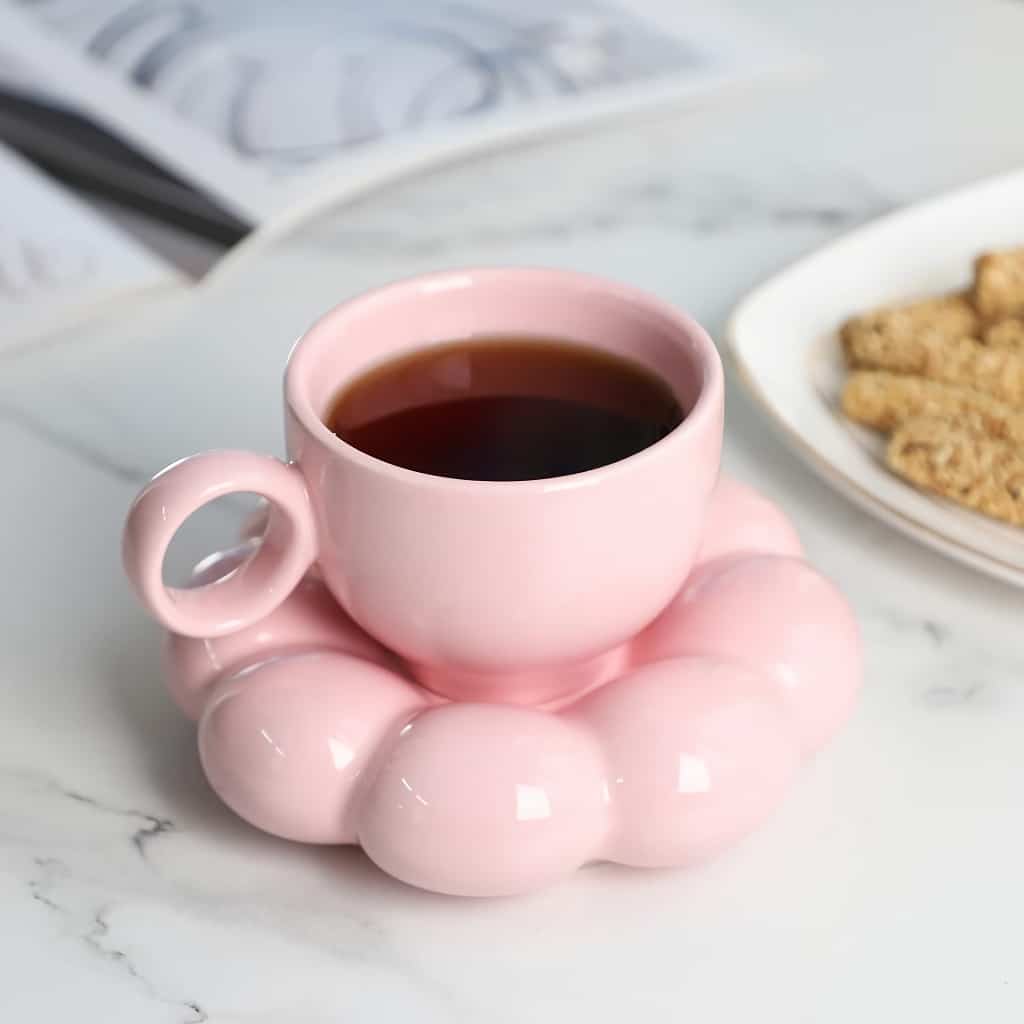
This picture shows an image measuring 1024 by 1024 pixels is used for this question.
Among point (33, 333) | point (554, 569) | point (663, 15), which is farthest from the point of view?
point (663, 15)

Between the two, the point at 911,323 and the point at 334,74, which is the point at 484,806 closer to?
the point at 911,323

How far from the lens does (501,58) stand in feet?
3.21

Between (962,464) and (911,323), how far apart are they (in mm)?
111

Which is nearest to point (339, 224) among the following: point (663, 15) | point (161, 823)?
point (663, 15)

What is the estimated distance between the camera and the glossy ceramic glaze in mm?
398

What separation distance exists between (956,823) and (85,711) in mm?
293

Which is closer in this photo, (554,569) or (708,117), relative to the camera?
(554,569)

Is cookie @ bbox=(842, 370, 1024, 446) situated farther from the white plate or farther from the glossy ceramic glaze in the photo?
the glossy ceramic glaze

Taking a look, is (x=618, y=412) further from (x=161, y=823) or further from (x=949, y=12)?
(x=949, y=12)

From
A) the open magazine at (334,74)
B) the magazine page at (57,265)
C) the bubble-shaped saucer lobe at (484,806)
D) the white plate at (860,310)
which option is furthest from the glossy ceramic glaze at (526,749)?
the open magazine at (334,74)

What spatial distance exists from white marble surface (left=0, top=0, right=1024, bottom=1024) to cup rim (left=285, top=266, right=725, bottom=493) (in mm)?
127

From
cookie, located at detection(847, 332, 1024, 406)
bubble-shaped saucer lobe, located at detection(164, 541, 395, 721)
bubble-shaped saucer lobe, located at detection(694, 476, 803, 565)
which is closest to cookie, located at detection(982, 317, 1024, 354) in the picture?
cookie, located at detection(847, 332, 1024, 406)

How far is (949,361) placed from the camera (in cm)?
62

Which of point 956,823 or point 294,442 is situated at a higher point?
point 294,442
